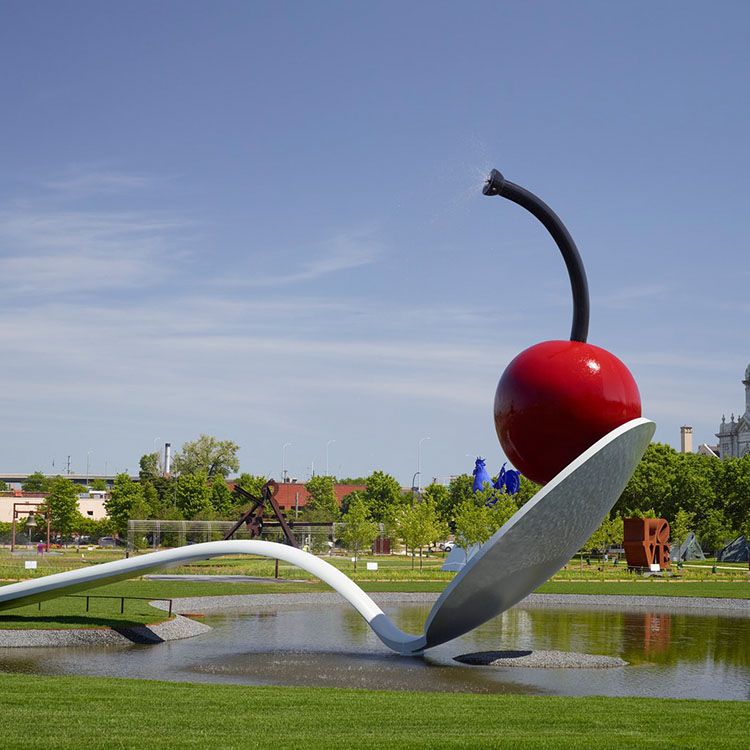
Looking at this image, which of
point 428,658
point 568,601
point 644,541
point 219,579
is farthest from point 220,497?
point 428,658

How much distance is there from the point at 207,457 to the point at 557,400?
9938 centimetres

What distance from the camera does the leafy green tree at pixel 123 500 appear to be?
71562 mm

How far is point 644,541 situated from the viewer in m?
47.9

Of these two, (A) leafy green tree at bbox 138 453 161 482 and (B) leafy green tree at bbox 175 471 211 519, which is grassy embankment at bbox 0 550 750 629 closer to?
(B) leafy green tree at bbox 175 471 211 519

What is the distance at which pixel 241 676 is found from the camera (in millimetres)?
16500

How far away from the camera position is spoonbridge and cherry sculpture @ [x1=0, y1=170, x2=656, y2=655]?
15.1 metres

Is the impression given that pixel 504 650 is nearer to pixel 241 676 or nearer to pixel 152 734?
pixel 241 676

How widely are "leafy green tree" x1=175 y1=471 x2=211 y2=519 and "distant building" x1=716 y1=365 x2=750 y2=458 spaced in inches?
2834

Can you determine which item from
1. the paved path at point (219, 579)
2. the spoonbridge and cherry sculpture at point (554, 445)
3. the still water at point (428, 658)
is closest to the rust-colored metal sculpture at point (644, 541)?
the paved path at point (219, 579)

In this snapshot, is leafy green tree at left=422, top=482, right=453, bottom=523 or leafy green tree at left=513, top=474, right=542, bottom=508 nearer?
leafy green tree at left=513, top=474, right=542, bottom=508

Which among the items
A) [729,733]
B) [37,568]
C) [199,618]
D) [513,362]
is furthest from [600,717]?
[37,568]

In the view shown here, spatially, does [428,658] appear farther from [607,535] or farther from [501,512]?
[607,535]

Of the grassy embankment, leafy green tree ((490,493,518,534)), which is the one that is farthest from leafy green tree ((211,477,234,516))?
leafy green tree ((490,493,518,534))

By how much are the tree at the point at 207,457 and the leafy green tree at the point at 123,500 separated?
36635 mm
